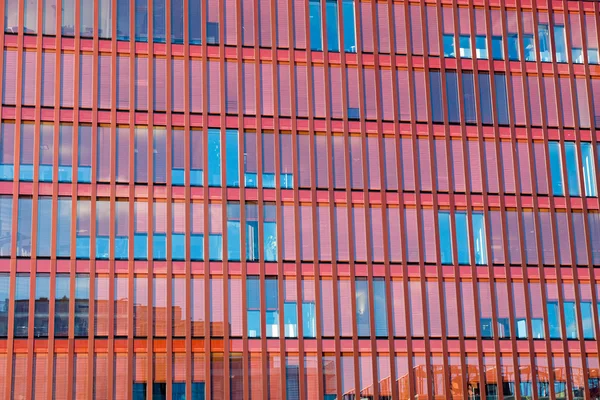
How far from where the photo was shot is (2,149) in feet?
130

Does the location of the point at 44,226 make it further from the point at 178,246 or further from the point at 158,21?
the point at 158,21

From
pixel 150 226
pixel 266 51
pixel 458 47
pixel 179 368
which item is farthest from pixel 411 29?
pixel 179 368

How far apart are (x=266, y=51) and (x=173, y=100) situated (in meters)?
4.59

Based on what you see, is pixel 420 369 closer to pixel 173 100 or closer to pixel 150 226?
pixel 150 226

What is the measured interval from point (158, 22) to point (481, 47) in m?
14.4

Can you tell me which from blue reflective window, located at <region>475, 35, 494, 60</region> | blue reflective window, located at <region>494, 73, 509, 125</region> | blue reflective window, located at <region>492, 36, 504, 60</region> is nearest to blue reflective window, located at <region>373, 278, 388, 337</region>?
blue reflective window, located at <region>494, 73, 509, 125</region>

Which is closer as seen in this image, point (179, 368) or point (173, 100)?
point (179, 368)

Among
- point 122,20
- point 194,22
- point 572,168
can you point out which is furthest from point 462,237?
point 122,20

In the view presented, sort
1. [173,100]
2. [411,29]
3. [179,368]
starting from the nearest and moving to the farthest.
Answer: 1. [179,368]
2. [173,100]
3. [411,29]

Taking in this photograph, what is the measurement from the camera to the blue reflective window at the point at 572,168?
43.9 meters

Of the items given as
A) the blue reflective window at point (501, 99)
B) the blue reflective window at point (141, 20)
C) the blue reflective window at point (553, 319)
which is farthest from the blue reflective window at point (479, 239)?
the blue reflective window at point (141, 20)

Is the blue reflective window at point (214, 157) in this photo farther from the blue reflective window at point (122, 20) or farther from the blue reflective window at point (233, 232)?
the blue reflective window at point (122, 20)

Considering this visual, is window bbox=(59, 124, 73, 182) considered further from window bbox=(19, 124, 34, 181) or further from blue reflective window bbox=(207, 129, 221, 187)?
blue reflective window bbox=(207, 129, 221, 187)

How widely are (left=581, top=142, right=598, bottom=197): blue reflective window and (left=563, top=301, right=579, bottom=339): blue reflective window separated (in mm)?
5171
